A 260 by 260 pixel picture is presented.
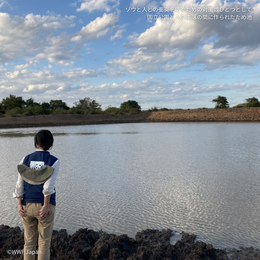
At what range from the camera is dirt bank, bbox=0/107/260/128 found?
34.9 m

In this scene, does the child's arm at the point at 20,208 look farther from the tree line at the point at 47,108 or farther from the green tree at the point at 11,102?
the green tree at the point at 11,102

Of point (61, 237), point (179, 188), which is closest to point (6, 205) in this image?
point (61, 237)

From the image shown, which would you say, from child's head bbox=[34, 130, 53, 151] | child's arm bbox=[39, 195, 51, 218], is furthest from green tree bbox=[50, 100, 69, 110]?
child's arm bbox=[39, 195, 51, 218]

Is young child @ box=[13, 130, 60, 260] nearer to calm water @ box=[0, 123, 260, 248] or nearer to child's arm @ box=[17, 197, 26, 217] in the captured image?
child's arm @ box=[17, 197, 26, 217]

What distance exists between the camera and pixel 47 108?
2282 inches

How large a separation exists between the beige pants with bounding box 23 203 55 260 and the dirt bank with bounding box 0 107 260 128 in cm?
3212

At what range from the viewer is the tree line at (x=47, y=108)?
43375mm

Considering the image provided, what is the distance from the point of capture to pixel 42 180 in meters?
2.13

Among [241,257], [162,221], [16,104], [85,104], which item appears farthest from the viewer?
[85,104]

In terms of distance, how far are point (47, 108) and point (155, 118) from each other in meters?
26.6

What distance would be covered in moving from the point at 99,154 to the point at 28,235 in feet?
25.2

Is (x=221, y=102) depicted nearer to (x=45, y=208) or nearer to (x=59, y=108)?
(x=59, y=108)

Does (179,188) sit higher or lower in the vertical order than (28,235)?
lower

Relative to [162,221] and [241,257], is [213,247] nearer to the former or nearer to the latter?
[241,257]
